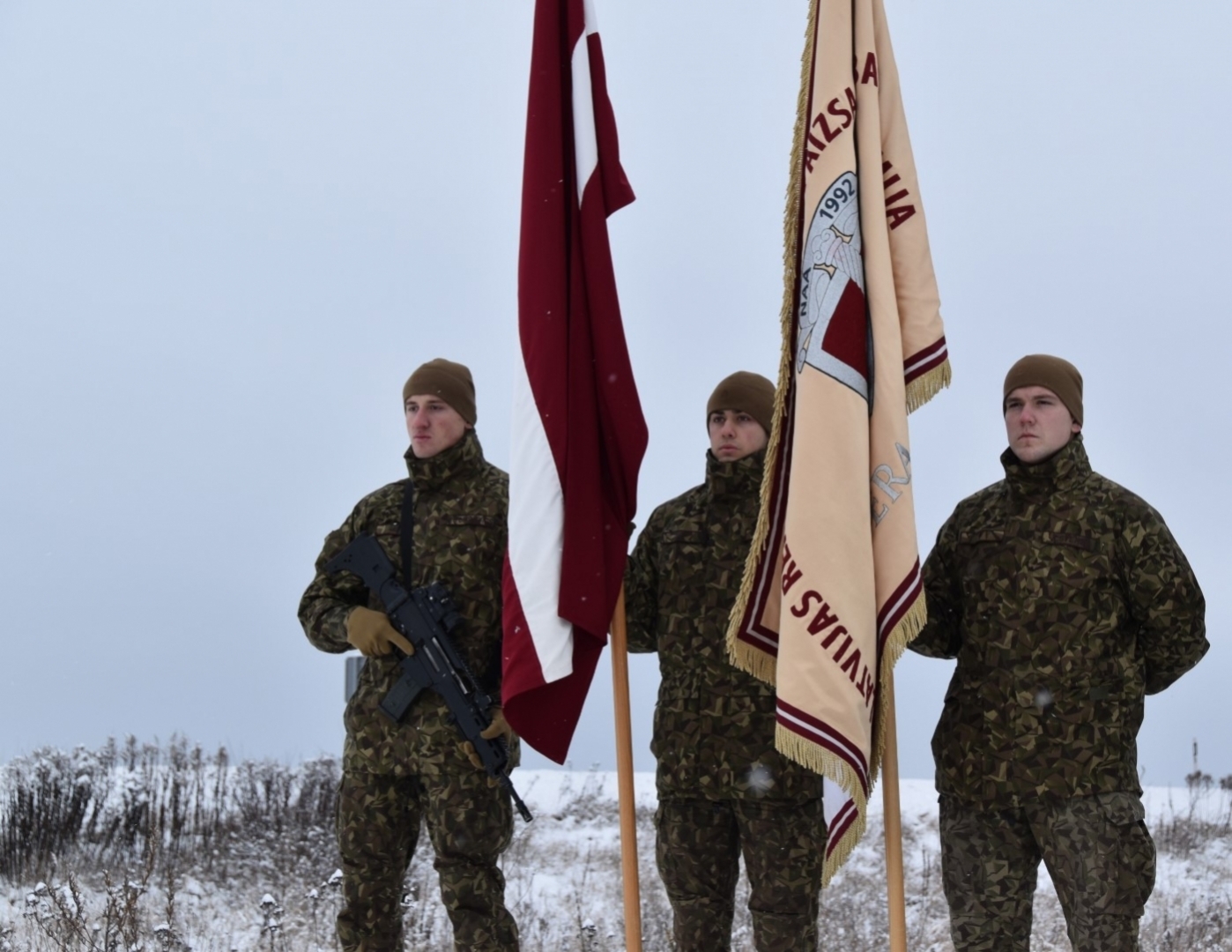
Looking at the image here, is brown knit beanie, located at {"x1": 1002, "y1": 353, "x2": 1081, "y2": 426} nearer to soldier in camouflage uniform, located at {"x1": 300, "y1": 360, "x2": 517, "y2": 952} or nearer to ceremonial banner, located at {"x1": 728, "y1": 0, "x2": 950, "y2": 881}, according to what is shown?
ceremonial banner, located at {"x1": 728, "y1": 0, "x2": 950, "y2": 881}

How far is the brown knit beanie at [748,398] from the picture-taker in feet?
14.3

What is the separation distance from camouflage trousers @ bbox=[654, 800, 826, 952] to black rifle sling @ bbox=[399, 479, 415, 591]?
1169 mm

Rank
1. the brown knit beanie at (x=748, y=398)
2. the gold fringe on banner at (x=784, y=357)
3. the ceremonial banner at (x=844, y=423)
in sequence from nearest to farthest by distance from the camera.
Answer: the ceremonial banner at (x=844, y=423)
the gold fringe on banner at (x=784, y=357)
the brown knit beanie at (x=748, y=398)

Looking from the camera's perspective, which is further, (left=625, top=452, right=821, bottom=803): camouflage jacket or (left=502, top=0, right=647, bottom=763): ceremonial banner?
(left=625, top=452, right=821, bottom=803): camouflage jacket

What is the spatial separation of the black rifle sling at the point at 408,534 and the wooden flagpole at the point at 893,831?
169 centimetres

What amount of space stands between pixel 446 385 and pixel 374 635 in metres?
0.91

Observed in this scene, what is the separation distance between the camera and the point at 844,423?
142 inches

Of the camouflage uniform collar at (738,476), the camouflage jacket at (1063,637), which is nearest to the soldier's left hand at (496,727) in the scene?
the camouflage uniform collar at (738,476)

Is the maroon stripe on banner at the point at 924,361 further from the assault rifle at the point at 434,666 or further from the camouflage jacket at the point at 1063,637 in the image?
the assault rifle at the point at 434,666

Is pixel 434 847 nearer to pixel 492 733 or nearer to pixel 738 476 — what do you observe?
pixel 492 733

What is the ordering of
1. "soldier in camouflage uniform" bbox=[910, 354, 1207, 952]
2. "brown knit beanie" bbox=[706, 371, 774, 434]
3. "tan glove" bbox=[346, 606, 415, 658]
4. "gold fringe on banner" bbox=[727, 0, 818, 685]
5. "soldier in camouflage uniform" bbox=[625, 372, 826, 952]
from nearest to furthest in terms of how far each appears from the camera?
"soldier in camouflage uniform" bbox=[910, 354, 1207, 952] < "gold fringe on banner" bbox=[727, 0, 818, 685] < "soldier in camouflage uniform" bbox=[625, 372, 826, 952] < "tan glove" bbox=[346, 606, 415, 658] < "brown knit beanie" bbox=[706, 371, 774, 434]

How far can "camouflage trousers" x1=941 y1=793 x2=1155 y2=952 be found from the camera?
141 inches

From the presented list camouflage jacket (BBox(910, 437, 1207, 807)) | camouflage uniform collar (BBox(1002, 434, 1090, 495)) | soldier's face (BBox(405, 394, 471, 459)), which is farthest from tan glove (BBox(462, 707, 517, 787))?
camouflage uniform collar (BBox(1002, 434, 1090, 495))

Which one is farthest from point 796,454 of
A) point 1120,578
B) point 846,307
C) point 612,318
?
point 1120,578
